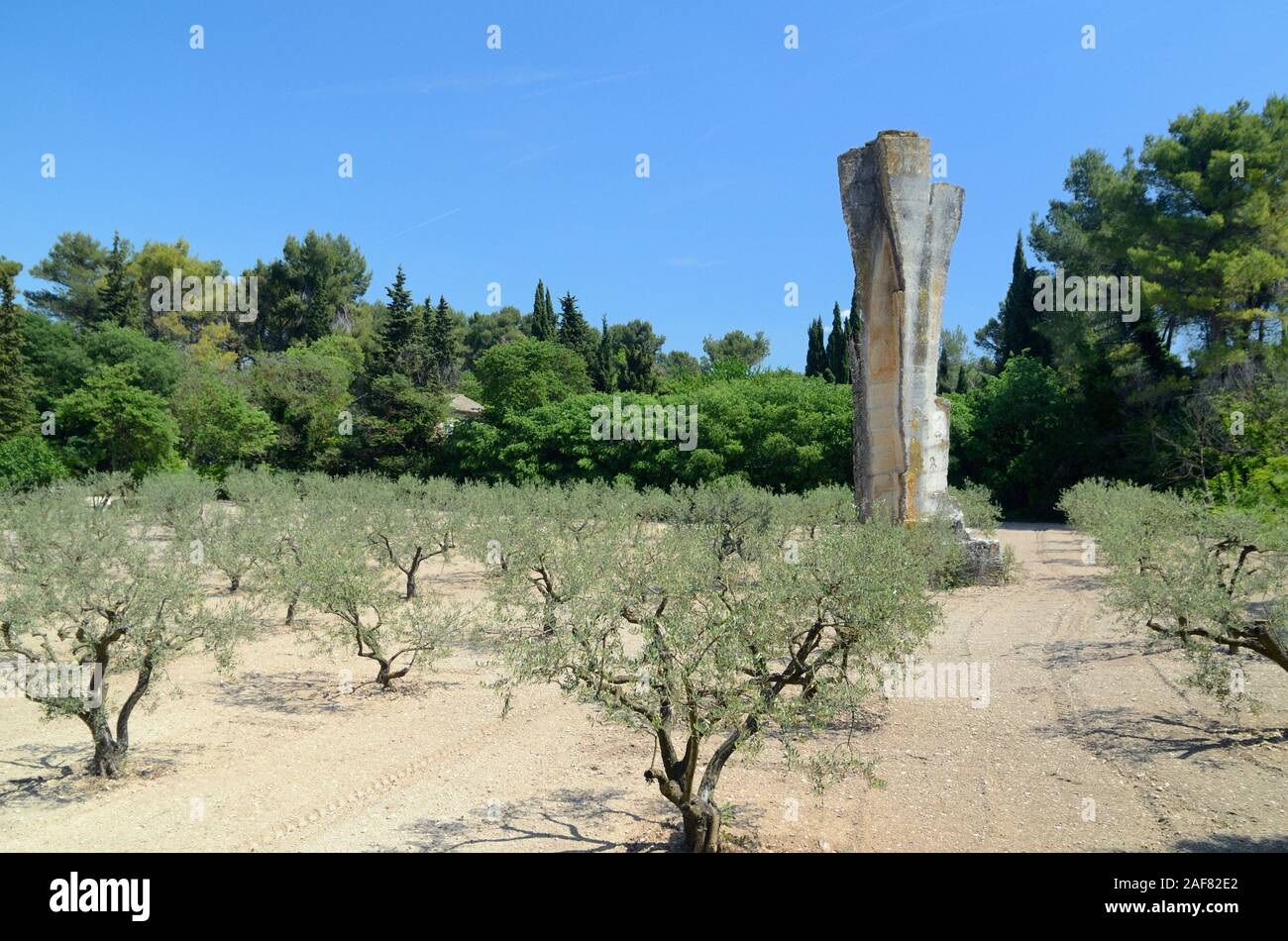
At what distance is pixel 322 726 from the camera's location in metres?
10.2

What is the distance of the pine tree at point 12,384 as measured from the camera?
34188mm

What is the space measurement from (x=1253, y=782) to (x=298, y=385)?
41.4 m

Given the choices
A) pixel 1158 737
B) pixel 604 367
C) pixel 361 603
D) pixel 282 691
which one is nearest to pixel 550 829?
pixel 361 603

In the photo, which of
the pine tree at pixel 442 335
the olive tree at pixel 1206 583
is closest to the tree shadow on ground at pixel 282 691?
the olive tree at pixel 1206 583

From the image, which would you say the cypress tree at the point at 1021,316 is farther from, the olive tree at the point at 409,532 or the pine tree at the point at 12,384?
the pine tree at the point at 12,384

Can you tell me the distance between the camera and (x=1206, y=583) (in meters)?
8.62

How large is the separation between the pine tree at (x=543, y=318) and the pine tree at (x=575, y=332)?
644mm

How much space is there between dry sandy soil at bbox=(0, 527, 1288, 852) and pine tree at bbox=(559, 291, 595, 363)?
3827 centimetres

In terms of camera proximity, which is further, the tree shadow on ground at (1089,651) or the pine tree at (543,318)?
the pine tree at (543,318)

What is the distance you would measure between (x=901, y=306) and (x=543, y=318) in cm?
3688

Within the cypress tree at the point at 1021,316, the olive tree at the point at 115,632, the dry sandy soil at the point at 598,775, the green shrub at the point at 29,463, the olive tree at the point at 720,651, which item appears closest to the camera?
the olive tree at the point at 720,651

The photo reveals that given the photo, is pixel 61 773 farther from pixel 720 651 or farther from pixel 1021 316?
pixel 1021 316

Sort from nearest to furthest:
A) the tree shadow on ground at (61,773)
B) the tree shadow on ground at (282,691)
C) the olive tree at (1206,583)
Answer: the tree shadow on ground at (61,773)
the olive tree at (1206,583)
the tree shadow on ground at (282,691)
